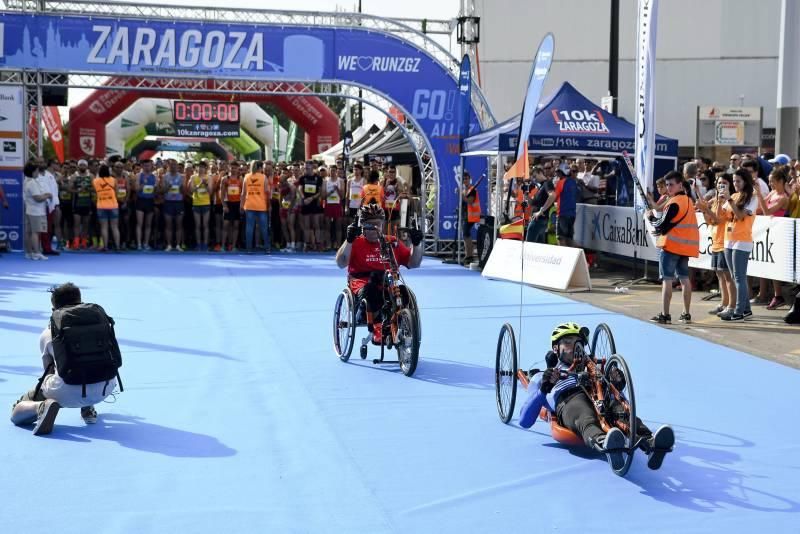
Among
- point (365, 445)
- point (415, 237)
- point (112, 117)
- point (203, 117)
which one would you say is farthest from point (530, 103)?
point (203, 117)

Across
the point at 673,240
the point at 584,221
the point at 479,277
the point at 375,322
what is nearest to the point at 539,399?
the point at 375,322

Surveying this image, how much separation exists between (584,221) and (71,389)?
13.7m

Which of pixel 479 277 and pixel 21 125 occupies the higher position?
pixel 21 125

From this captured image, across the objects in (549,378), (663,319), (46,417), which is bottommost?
(46,417)

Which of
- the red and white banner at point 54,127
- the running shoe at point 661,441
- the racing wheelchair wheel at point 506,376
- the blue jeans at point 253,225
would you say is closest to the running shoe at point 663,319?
the racing wheelchair wheel at point 506,376

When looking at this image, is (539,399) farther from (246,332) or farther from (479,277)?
(479,277)

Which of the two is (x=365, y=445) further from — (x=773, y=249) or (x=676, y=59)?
(x=676, y=59)

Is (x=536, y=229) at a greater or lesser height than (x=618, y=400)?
greater

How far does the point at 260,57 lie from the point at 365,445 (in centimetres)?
1598

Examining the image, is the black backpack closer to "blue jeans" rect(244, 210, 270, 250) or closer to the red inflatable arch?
"blue jeans" rect(244, 210, 270, 250)

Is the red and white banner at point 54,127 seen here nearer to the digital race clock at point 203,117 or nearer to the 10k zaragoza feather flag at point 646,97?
the digital race clock at point 203,117

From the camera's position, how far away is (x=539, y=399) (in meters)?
6.62

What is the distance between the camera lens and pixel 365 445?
6.74m

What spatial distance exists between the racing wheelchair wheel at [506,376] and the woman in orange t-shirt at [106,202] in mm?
15115
